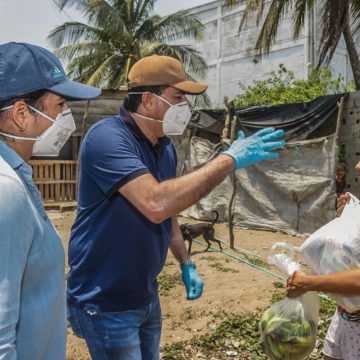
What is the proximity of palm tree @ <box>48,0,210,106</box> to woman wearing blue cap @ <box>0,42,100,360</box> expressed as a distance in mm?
17104

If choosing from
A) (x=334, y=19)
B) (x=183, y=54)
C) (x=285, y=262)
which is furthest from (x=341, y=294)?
(x=183, y=54)

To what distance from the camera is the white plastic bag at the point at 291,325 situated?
92.1 inches

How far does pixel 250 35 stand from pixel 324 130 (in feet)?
55.2

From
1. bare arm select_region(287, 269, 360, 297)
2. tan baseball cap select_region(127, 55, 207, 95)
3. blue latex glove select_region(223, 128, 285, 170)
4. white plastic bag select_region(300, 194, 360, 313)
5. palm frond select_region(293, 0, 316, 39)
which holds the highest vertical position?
palm frond select_region(293, 0, 316, 39)

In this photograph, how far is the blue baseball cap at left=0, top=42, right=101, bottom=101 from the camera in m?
1.32

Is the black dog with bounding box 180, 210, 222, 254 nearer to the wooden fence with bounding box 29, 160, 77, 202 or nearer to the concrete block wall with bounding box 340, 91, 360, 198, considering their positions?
the concrete block wall with bounding box 340, 91, 360, 198

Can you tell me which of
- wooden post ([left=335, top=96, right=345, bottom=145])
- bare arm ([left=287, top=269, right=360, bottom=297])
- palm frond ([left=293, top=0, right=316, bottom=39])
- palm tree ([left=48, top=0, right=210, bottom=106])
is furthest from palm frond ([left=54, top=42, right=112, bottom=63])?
bare arm ([left=287, top=269, right=360, bottom=297])

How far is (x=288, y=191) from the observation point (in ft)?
28.7

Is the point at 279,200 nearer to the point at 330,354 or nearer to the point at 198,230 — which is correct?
the point at 198,230

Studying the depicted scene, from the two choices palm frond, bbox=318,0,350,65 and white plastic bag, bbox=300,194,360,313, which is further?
palm frond, bbox=318,0,350,65

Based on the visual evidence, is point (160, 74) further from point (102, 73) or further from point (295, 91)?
point (102, 73)

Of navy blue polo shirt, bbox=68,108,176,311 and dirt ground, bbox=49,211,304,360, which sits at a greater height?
navy blue polo shirt, bbox=68,108,176,311

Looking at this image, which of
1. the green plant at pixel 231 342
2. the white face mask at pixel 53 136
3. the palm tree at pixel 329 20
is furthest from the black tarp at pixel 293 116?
the white face mask at pixel 53 136

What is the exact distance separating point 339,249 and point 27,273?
1.53 meters
